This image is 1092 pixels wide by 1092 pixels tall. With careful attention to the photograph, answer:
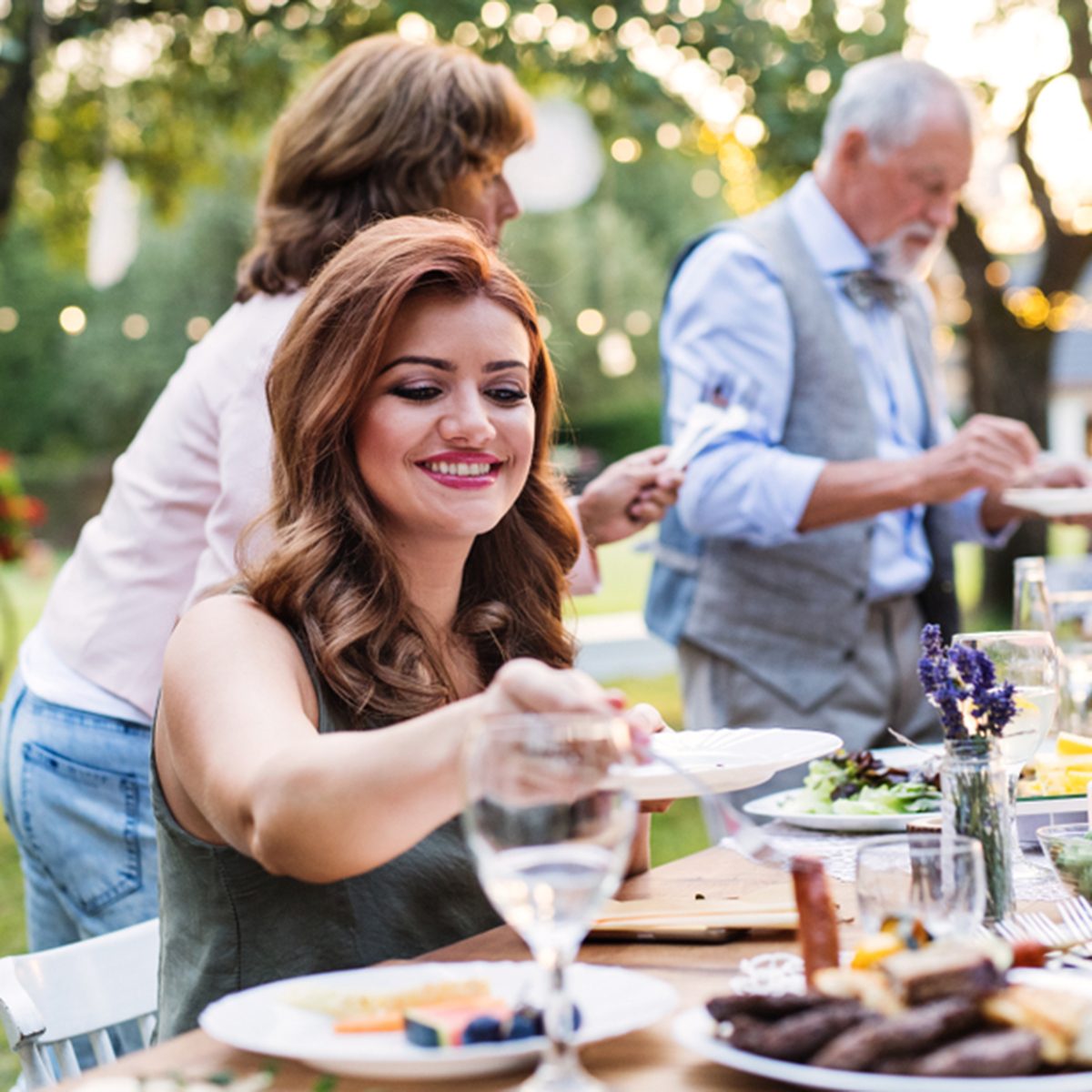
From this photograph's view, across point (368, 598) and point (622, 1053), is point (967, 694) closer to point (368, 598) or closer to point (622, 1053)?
point (622, 1053)

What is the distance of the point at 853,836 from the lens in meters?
1.95

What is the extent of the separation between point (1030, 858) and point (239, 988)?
867 mm

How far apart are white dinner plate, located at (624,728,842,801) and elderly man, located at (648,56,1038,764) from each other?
1.65 meters

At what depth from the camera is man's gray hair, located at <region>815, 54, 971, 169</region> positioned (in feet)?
11.4

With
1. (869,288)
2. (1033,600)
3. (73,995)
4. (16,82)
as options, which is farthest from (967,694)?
(16,82)

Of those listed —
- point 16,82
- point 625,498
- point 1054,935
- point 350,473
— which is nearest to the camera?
point 1054,935

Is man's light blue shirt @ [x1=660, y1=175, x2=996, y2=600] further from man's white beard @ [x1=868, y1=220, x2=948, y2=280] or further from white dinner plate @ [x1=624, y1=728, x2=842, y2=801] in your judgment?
white dinner plate @ [x1=624, y1=728, x2=842, y2=801]

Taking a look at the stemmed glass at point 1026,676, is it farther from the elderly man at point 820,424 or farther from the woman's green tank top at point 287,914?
the elderly man at point 820,424

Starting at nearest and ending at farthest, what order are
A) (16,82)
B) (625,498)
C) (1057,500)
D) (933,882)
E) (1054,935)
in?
Result: (933,882)
(1054,935)
(625,498)
(1057,500)
(16,82)

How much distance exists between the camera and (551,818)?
3.04 ft

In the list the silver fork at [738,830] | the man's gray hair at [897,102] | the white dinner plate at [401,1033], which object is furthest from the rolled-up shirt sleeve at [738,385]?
the white dinner plate at [401,1033]

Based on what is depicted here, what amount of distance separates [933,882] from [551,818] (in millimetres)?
449

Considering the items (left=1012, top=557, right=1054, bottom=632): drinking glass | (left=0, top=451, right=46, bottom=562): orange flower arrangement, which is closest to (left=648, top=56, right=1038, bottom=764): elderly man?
(left=1012, top=557, right=1054, bottom=632): drinking glass

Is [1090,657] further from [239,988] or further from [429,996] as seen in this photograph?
[429,996]
